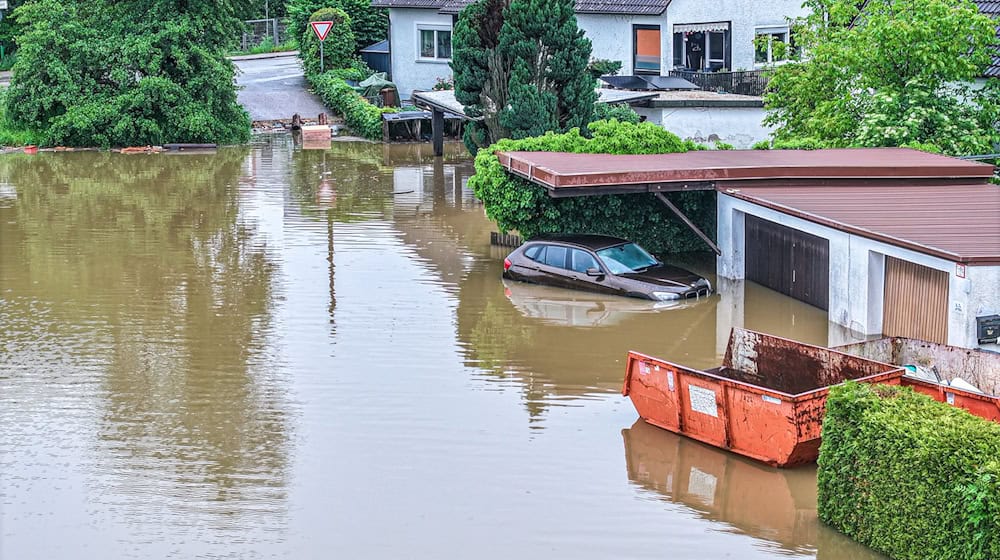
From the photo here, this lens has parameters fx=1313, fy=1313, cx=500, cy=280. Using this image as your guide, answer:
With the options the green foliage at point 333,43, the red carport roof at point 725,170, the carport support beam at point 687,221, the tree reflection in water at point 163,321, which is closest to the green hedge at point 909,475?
the tree reflection in water at point 163,321

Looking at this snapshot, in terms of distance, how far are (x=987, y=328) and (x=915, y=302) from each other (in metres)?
2.02

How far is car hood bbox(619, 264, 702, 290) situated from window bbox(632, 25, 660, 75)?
2733 cm

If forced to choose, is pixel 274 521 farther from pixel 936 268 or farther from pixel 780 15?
pixel 780 15

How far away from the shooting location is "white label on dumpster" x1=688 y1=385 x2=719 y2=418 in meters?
16.9

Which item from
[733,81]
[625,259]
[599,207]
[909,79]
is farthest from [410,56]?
[625,259]

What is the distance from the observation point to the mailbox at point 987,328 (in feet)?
64.4

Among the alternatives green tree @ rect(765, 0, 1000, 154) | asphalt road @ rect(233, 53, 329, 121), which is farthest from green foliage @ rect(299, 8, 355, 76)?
green tree @ rect(765, 0, 1000, 154)

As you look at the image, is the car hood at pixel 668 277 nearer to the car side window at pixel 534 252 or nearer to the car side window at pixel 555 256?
the car side window at pixel 555 256

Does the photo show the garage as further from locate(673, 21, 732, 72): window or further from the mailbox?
locate(673, 21, 732, 72): window

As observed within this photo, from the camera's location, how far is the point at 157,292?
27.2m

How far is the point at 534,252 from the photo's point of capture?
27672mm

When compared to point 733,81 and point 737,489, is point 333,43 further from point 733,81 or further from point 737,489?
point 737,489

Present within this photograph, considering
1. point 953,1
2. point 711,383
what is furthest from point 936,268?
point 953,1

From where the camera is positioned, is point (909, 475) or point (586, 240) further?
point (586, 240)
